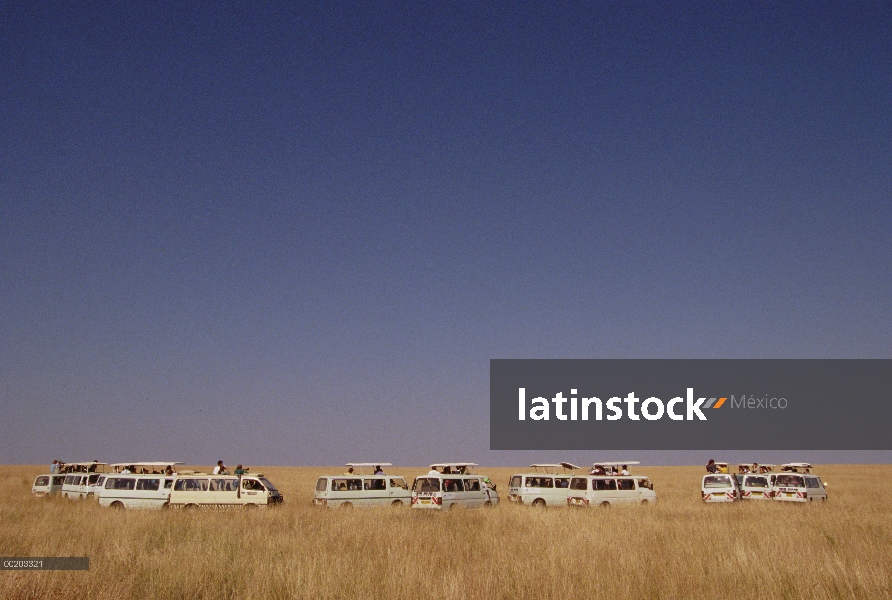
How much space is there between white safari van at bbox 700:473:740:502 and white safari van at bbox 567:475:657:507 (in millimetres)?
2464

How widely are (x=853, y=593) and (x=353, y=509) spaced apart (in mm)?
18426

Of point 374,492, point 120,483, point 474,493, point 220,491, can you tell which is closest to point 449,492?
point 474,493

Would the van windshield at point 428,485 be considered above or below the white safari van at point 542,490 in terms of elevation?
below

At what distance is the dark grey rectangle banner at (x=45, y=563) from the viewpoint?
562 inches

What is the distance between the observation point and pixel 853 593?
12.5 m

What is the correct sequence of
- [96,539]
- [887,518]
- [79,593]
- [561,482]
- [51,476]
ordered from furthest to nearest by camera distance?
1. [51,476]
2. [561,482]
3. [887,518]
4. [96,539]
5. [79,593]

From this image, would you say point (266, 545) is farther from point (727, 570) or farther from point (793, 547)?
point (793, 547)

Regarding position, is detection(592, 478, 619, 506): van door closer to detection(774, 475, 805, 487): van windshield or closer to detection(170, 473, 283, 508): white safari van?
detection(774, 475, 805, 487): van windshield

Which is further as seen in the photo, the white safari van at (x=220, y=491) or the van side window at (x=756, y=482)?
the van side window at (x=756, y=482)

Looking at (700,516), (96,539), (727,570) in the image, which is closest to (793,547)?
(727,570)

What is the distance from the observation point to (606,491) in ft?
103

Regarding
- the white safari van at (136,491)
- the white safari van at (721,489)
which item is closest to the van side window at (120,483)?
the white safari van at (136,491)

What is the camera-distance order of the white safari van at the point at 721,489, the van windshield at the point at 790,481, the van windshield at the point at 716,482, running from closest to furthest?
1. the van windshield at the point at 790,481
2. the white safari van at the point at 721,489
3. the van windshield at the point at 716,482

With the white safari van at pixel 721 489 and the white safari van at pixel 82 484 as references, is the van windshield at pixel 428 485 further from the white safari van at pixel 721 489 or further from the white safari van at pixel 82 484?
the white safari van at pixel 82 484
